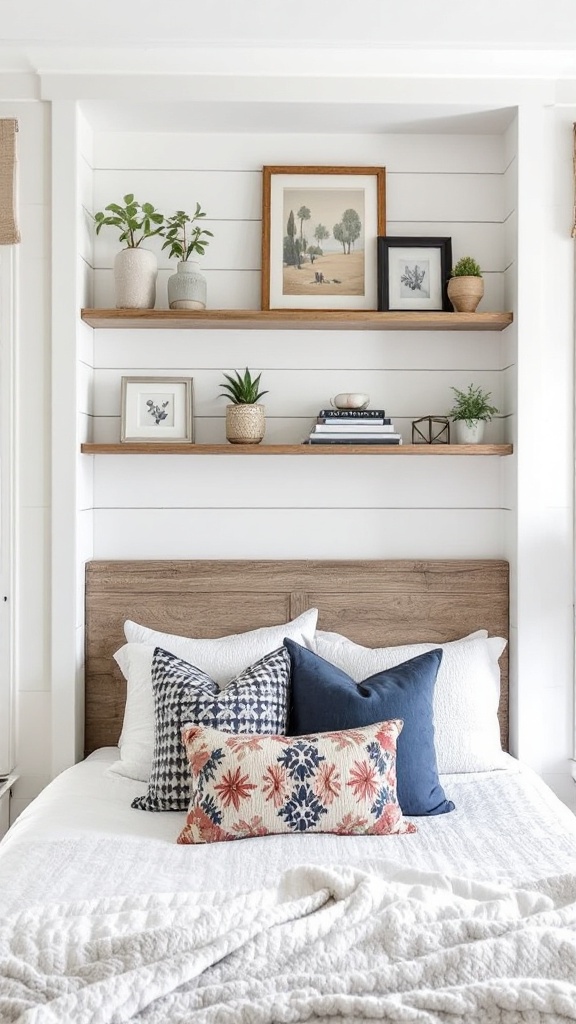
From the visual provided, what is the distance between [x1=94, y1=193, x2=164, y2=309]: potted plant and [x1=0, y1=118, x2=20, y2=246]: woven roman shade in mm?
244

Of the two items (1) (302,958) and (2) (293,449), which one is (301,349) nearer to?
(2) (293,449)

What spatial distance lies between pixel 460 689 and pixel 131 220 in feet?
5.43

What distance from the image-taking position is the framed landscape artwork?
286 cm

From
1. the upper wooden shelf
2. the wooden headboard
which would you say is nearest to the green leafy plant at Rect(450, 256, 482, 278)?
the upper wooden shelf

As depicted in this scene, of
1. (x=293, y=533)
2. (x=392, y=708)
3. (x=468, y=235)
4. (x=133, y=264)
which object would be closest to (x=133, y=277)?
(x=133, y=264)

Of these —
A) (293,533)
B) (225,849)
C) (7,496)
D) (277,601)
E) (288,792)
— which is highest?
(7,496)

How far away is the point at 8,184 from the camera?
2.69 meters

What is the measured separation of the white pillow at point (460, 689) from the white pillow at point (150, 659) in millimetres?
108

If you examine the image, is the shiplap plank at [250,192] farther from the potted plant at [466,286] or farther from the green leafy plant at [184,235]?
the potted plant at [466,286]

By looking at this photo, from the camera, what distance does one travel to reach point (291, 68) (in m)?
2.66

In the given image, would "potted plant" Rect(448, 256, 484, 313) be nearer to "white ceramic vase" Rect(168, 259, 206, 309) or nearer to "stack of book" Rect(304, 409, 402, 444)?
"stack of book" Rect(304, 409, 402, 444)

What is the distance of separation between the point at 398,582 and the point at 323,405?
0.60 metres

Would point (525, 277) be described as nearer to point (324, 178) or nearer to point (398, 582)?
point (324, 178)

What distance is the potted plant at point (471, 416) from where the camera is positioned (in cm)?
277
